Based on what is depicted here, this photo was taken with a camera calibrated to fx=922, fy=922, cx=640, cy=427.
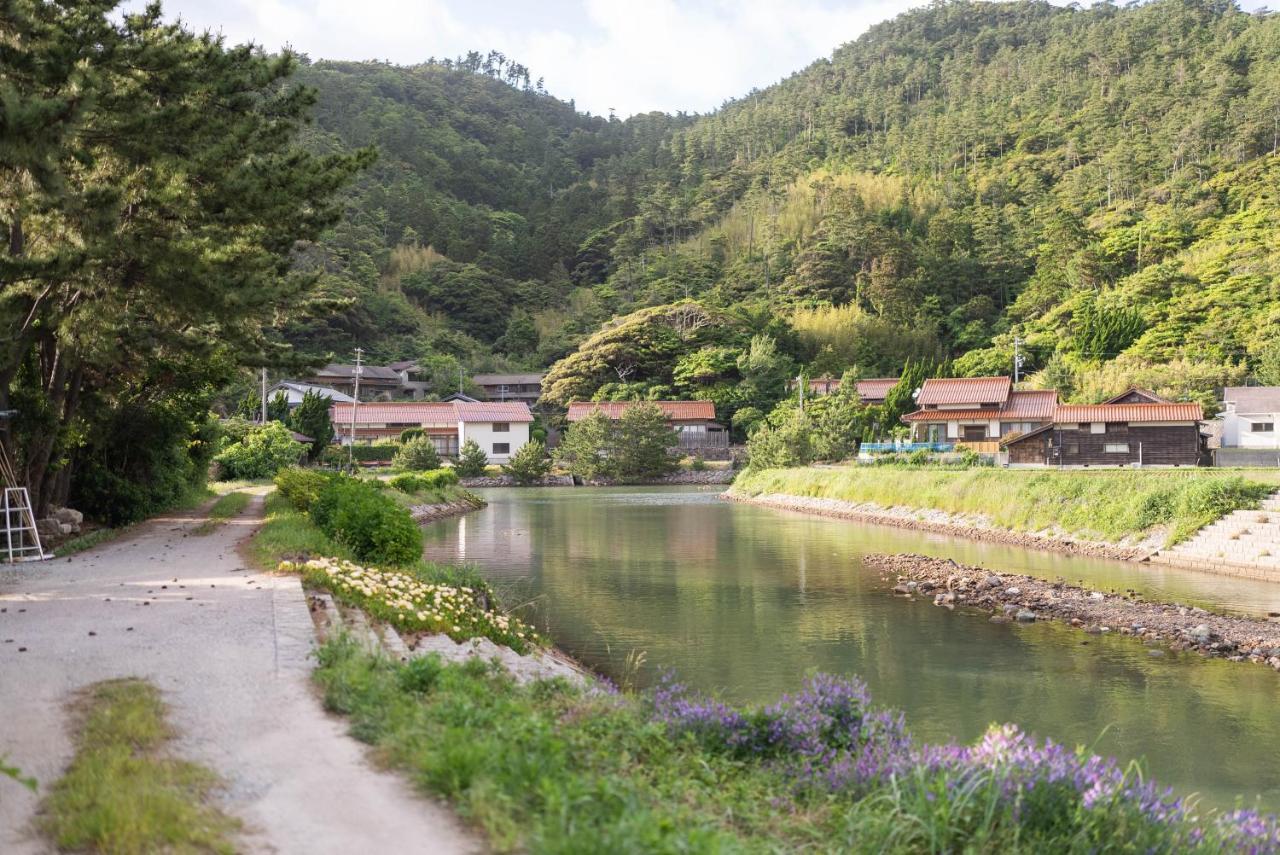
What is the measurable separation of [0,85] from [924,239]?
269 ft

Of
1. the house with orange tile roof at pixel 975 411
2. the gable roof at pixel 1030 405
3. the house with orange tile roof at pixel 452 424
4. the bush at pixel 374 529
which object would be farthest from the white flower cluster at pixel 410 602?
the house with orange tile roof at pixel 452 424

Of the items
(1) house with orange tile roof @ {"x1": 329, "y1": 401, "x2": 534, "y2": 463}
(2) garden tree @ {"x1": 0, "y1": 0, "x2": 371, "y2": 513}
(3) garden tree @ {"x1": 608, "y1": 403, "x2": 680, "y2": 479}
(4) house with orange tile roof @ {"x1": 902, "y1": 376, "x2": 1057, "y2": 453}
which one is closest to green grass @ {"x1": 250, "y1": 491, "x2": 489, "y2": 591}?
(2) garden tree @ {"x1": 0, "y1": 0, "x2": 371, "y2": 513}

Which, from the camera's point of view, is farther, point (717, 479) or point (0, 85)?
point (717, 479)

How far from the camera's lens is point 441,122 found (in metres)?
124

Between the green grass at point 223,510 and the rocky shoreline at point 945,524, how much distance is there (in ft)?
59.3

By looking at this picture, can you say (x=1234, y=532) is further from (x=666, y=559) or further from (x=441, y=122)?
(x=441, y=122)

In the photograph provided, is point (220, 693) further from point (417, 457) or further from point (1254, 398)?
point (1254, 398)

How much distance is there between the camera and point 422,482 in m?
36.4

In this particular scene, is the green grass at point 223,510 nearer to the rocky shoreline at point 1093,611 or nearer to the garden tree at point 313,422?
the rocky shoreline at point 1093,611

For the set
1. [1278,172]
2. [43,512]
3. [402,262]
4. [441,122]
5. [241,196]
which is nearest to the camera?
[241,196]

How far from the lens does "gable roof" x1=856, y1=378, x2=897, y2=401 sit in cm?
6194

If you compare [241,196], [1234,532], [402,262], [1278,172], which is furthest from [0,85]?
[402,262]

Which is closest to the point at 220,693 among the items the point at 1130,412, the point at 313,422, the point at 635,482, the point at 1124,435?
the point at 1130,412

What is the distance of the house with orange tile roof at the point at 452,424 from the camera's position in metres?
61.3
